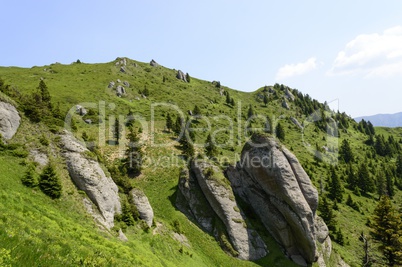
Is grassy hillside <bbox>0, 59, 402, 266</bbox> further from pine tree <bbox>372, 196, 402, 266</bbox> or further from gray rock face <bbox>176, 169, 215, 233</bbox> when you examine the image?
pine tree <bbox>372, 196, 402, 266</bbox>

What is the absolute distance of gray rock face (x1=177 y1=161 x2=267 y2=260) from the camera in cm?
3825

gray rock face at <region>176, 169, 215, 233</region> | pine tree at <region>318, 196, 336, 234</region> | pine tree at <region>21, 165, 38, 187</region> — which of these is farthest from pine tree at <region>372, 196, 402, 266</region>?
pine tree at <region>21, 165, 38, 187</region>

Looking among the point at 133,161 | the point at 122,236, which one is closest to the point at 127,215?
the point at 122,236

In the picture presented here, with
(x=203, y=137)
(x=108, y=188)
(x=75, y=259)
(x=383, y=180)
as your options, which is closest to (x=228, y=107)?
(x=203, y=137)

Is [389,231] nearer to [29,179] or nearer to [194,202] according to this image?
[194,202]

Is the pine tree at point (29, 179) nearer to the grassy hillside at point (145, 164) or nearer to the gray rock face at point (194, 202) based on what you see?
the grassy hillside at point (145, 164)

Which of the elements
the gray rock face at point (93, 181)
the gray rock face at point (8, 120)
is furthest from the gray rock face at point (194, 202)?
the gray rock face at point (8, 120)

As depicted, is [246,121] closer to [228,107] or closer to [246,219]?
[228,107]

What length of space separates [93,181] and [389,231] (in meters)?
55.0

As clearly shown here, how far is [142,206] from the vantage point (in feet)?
113

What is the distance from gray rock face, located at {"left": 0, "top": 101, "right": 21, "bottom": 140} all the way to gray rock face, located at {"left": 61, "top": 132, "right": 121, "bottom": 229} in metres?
5.42

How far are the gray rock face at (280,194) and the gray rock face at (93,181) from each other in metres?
23.5

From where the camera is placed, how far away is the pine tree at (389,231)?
156 feet

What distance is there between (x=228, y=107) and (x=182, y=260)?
5952 inches
